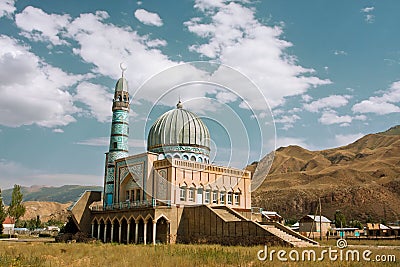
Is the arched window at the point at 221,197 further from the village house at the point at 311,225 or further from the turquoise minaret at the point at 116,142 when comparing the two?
the village house at the point at 311,225

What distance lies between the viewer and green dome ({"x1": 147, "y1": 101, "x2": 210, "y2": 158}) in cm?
3962

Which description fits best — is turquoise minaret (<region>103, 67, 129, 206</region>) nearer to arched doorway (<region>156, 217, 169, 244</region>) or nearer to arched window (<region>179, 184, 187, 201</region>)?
arched doorway (<region>156, 217, 169, 244</region>)

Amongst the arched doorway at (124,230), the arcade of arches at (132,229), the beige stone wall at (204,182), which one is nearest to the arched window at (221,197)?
the beige stone wall at (204,182)

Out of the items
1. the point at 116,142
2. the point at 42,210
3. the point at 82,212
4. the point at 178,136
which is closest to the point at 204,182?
the point at 178,136

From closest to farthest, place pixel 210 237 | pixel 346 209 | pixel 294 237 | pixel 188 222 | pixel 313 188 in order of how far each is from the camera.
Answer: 1. pixel 294 237
2. pixel 210 237
3. pixel 188 222
4. pixel 346 209
5. pixel 313 188

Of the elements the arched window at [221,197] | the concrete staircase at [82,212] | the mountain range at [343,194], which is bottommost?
the concrete staircase at [82,212]

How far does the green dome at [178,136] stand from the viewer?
39.6 m

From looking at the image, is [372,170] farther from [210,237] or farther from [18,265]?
[18,265]

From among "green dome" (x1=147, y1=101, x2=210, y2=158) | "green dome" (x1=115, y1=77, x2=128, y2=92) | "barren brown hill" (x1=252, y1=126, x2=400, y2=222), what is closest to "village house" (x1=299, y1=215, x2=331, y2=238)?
"green dome" (x1=147, y1=101, x2=210, y2=158)

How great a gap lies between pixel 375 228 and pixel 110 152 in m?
37.7

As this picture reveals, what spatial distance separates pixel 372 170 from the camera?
142500 millimetres

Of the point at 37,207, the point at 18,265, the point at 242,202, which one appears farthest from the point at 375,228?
the point at 37,207

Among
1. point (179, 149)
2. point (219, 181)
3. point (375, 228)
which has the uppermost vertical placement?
point (179, 149)

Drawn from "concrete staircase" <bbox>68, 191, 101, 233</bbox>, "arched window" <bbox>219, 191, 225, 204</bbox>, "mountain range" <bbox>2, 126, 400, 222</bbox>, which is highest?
"mountain range" <bbox>2, 126, 400, 222</bbox>
